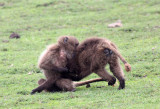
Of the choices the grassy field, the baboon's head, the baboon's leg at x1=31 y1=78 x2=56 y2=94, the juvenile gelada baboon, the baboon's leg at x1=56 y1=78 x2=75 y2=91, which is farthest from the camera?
the baboon's head

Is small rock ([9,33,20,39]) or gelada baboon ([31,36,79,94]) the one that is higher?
gelada baboon ([31,36,79,94])

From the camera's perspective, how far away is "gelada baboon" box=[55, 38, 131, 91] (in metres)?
8.67

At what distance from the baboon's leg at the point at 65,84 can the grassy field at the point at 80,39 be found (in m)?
0.26

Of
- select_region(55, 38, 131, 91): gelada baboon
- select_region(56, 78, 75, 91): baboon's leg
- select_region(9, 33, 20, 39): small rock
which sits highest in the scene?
select_region(55, 38, 131, 91): gelada baboon

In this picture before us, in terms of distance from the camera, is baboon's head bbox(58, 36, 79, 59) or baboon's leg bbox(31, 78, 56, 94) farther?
baboon's head bbox(58, 36, 79, 59)

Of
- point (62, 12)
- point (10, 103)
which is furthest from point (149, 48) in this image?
point (62, 12)

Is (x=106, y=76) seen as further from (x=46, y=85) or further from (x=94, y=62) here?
(x=46, y=85)

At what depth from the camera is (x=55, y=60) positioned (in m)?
9.12

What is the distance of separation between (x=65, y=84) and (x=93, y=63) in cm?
98

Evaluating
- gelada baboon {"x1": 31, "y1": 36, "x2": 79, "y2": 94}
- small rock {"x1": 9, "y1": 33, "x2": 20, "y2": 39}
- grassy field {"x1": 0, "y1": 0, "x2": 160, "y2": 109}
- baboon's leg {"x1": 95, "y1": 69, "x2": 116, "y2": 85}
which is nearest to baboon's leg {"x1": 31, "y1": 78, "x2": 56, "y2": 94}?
gelada baboon {"x1": 31, "y1": 36, "x2": 79, "y2": 94}

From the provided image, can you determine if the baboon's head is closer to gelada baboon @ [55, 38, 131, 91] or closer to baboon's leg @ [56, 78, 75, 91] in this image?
gelada baboon @ [55, 38, 131, 91]

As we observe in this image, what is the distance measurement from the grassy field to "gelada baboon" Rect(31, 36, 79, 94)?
422 mm

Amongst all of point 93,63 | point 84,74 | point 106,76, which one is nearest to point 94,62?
point 93,63

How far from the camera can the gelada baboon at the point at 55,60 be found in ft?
29.5
